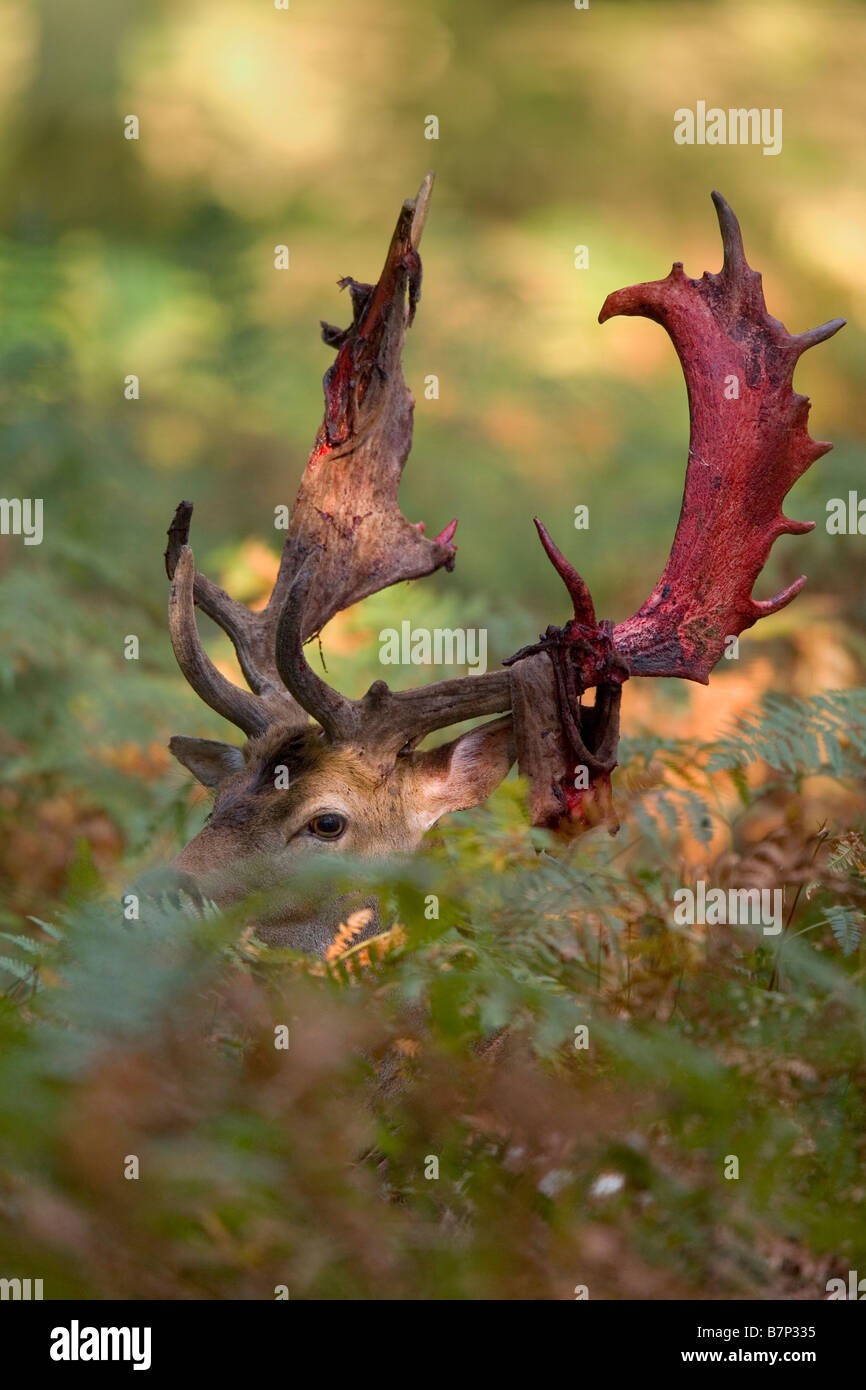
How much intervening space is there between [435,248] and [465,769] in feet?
31.5

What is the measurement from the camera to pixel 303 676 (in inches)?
165

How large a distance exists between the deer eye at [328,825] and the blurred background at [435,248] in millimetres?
5321

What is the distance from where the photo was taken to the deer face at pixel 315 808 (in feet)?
13.6

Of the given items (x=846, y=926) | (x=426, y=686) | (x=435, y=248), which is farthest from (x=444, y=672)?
(x=435, y=248)

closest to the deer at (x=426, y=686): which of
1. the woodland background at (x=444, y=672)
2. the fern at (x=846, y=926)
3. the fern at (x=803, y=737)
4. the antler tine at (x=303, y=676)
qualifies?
the antler tine at (x=303, y=676)

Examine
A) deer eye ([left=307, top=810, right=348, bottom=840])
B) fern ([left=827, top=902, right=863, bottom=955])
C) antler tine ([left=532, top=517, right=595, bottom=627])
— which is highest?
antler tine ([left=532, top=517, right=595, bottom=627])

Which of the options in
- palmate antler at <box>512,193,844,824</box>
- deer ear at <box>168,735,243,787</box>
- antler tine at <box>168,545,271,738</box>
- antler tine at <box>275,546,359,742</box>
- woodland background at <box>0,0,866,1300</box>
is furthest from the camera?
deer ear at <box>168,735,243,787</box>

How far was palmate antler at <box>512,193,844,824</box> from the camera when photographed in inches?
173

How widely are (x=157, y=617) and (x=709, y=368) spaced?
5651 millimetres

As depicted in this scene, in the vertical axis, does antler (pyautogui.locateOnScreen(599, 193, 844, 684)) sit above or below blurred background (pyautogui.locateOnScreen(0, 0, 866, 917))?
below

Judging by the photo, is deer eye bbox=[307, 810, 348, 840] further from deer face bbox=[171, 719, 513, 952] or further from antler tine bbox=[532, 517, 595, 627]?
antler tine bbox=[532, 517, 595, 627]

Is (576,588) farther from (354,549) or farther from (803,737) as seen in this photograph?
(803,737)

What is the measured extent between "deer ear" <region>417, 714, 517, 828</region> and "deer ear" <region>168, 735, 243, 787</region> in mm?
672

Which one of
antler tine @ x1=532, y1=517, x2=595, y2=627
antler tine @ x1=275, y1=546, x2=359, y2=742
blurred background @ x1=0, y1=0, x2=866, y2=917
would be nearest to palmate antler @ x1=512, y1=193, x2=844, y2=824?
antler tine @ x1=532, y1=517, x2=595, y2=627
